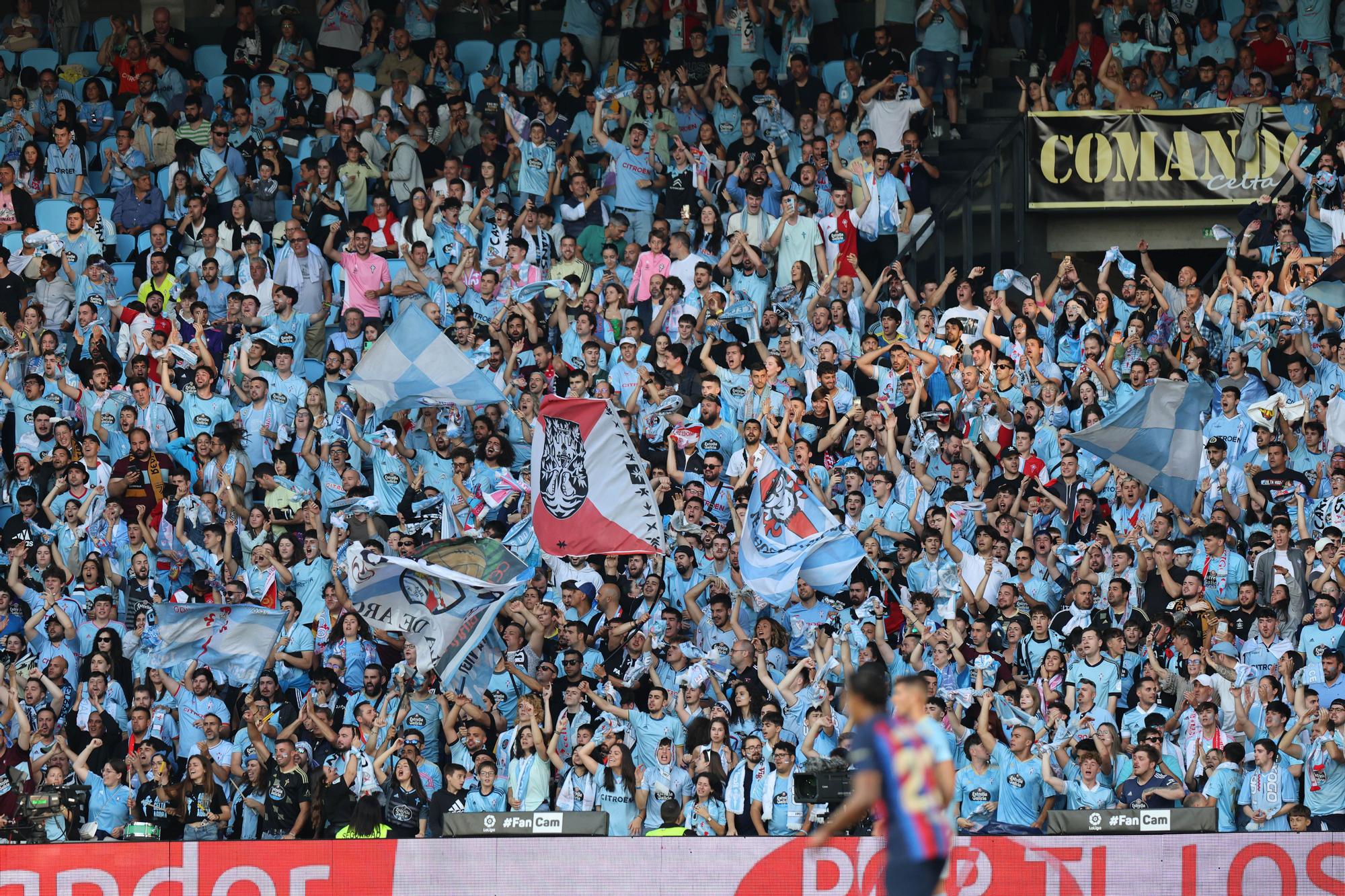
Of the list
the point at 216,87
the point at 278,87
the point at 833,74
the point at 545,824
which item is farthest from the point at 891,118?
the point at 545,824

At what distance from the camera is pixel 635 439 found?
20.2m

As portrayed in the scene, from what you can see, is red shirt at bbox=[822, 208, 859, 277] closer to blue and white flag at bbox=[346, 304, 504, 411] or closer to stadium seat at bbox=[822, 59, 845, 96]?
stadium seat at bbox=[822, 59, 845, 96]

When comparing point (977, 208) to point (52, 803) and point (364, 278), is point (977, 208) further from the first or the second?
point (52, 803)

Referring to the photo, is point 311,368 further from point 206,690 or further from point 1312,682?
point 1312,682

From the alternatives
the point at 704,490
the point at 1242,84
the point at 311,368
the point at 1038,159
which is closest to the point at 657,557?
the point at 704,490

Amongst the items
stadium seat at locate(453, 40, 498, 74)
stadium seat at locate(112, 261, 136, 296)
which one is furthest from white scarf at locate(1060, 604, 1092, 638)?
stadium seat at locate(453, 40, 498, 74)

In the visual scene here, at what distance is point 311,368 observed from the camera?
2161 cm

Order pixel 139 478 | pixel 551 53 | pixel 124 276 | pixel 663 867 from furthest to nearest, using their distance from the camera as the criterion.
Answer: pixel 551 53
pixel 124 276
pixel 139 478
pixel 663 867

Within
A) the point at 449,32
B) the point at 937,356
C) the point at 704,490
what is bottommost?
the point at 704,490

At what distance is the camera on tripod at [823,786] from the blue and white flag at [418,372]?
5750 mm

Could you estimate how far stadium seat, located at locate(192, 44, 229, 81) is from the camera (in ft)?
86.3

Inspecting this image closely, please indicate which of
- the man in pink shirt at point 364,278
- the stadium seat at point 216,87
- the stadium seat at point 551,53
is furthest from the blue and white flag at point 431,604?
the stadium seat at point 216,87

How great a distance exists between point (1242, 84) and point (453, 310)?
8.96 meters

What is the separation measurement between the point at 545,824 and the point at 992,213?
937 centimetres
